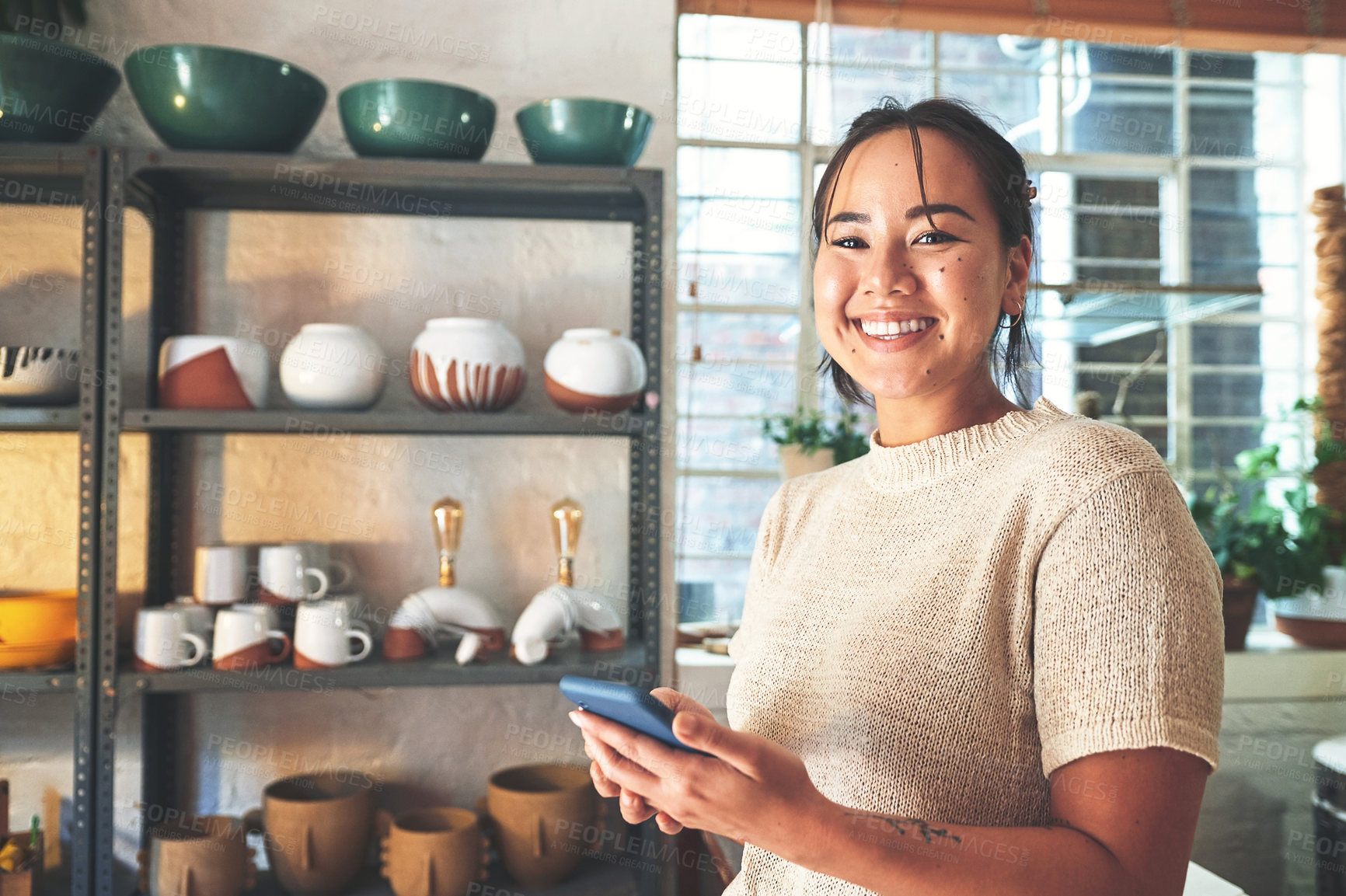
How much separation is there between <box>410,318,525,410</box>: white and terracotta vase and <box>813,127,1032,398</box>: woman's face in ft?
2.82

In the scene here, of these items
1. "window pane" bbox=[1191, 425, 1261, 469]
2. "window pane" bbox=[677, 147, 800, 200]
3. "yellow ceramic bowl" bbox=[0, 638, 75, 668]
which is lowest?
"yellow ceramic bowl" bbox=[0, 638, 75, 668]

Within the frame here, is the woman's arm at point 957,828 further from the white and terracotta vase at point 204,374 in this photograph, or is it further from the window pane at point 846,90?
→ the window pane at point 846,90

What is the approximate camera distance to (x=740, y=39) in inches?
96.7

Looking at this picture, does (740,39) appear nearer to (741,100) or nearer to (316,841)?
(741,100)

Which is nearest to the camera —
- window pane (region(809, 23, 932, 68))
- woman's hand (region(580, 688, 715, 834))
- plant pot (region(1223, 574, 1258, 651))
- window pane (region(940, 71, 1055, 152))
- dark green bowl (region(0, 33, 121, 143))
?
woman's hand (region(580, 688, 715, 834))

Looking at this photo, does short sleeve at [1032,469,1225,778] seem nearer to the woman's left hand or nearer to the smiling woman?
the smiling woman

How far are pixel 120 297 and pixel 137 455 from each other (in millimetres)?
439

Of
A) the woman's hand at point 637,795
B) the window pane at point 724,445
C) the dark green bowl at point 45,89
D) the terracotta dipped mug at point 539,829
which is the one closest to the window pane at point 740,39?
the window pane at point 724,445

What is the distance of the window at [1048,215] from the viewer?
2.45m

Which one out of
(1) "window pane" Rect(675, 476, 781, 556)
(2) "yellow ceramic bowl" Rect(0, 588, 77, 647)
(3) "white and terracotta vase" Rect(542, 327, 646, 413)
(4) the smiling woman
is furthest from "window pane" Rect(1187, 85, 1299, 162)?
(2) "yellow ceramic bowl" Rect(0, 588, 77, 647)

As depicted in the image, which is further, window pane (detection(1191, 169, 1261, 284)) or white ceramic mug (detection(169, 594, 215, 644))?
window pane (detection(1191, 169, 1261, 284))

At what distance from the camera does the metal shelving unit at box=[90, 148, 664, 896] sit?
4.98 feet

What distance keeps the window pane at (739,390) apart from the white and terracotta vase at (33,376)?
1.40 meters

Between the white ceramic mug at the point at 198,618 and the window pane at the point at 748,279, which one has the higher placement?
the window pane at the point at 748,279
